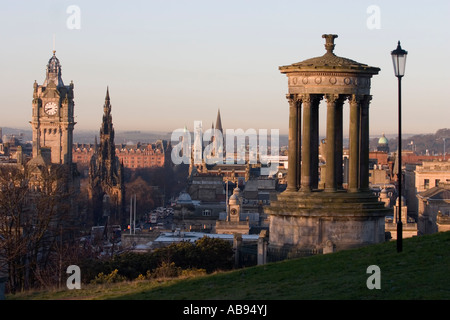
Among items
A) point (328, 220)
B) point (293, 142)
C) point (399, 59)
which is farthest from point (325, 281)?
point (293, 142)

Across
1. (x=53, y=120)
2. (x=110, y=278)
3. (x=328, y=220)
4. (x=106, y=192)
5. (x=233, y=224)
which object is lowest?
(x=233, y=224)

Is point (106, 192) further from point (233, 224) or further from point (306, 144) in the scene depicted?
point (306, 144)

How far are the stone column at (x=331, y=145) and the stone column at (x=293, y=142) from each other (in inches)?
44.1

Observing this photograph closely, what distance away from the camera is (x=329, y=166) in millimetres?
40969

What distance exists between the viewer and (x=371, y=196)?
135 ft

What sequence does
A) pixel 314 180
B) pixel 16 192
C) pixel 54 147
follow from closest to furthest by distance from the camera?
pixel 314 180
pixel 16 192
pixel 54 147

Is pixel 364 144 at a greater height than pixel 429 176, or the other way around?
pixel 364 144

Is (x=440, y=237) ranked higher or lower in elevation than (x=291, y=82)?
lower

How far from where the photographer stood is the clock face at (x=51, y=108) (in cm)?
19375

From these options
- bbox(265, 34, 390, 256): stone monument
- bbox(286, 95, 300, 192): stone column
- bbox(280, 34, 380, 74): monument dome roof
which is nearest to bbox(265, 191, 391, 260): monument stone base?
bbox(265, 34, 390, 256): stone monument

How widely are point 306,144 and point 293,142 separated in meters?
0.77
